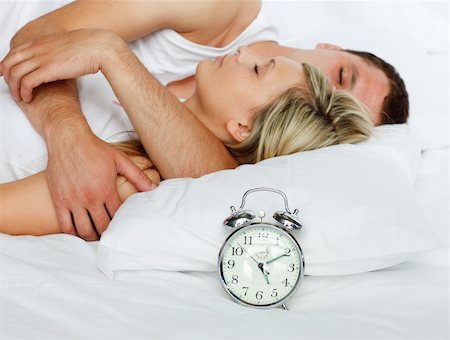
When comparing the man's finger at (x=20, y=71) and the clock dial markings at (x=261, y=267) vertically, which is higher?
the man's finger at (x=20, y=71)

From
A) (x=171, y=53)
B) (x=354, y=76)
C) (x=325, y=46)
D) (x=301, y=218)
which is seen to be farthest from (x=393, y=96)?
(x=301, y=218)

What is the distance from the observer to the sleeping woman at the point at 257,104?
1.74 metres

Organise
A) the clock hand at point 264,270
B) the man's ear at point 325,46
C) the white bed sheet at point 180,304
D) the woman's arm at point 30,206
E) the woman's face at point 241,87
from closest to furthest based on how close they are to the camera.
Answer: the white bed sheet at point 180,304 → the clock hand at point 264,270 → the woman's arm at point 30,206 → the woman's face at point 241,87 → the man's ear at point 325,46

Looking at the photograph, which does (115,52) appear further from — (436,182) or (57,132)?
(436,182)

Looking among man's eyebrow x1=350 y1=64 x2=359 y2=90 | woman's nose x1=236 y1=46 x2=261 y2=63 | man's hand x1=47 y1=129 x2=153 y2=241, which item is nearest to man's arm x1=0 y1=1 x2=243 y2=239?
man's hand x1=47 y1=129 x2=153 y2=241

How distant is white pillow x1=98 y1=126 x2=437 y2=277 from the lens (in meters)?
1.32

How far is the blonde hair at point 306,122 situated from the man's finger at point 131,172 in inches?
13.6

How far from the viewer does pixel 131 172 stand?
160 centimetres

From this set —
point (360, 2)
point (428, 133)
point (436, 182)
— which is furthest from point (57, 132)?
point (360, 2)

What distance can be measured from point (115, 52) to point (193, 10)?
19.8 inches

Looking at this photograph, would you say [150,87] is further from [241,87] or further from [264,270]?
[264,270]

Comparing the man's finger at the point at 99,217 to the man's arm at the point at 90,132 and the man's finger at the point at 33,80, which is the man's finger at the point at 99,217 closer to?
the man's arm at the point at 90,132

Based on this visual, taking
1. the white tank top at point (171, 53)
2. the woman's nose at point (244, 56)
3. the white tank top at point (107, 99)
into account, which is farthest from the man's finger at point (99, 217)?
the white tank top at point (171, 53)

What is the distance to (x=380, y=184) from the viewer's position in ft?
4.78
